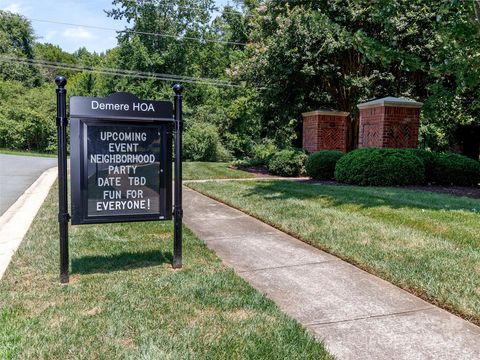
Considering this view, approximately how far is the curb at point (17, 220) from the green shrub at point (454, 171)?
9919 mm

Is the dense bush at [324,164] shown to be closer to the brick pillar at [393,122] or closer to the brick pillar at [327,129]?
the brick pillar at [393,122]

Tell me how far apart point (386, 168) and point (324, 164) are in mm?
2728

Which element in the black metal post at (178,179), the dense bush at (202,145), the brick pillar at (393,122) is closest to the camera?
the black metal post at (178,179)

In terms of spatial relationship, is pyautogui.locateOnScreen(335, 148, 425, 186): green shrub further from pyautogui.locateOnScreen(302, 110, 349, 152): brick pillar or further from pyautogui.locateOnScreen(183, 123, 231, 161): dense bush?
pyautogui.locateOnScreen(183, 123, 231, 161): dense bush

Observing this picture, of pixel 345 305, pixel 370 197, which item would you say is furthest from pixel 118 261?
pixel 370 197

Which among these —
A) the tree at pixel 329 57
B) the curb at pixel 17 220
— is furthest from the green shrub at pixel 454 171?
the curb at pixel 17 220

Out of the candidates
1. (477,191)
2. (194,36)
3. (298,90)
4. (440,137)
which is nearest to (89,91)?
(194,36)

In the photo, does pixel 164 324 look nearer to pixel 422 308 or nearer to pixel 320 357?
pixel 320 357

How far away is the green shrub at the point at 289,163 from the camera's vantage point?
1608 cm

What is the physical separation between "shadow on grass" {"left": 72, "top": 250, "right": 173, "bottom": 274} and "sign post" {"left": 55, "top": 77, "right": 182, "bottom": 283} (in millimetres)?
357

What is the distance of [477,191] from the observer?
10781 mm

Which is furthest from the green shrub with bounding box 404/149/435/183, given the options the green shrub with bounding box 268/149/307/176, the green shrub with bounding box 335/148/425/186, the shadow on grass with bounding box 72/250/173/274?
the shadow on grass with bounding box 72/250/173/274

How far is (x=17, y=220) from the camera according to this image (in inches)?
277

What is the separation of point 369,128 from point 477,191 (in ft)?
11.4
